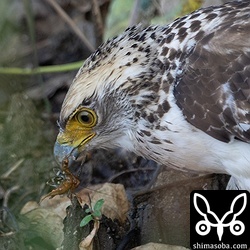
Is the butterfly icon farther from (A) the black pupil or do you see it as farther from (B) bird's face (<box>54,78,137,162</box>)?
(A) the black pupil

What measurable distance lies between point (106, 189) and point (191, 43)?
1202 mm

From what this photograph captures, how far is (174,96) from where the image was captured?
348 centimetres

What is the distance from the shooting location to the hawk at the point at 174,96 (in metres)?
3.37

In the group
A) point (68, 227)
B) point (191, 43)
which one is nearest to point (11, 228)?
point (68, 227)

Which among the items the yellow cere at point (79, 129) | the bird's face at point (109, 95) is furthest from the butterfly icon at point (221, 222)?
the yellow cere at point (79, 129)

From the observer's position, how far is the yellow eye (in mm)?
3670

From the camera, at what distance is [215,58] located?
11.2 feet

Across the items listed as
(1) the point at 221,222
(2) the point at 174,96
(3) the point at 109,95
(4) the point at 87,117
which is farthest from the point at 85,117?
(1) the point at 221,222

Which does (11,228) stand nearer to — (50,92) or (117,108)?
(117,108)

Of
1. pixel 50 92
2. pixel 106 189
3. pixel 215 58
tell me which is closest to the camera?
pixel 215 58

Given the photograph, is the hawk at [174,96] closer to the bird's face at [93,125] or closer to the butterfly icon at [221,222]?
the bird's face at [93,125]

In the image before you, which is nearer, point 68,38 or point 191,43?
point 191,43

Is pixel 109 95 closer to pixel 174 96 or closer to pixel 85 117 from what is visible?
pixel 85 117

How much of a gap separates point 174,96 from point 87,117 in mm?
494
